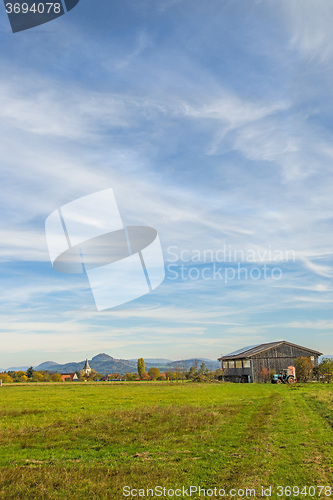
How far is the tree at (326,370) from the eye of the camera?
63.8 metres

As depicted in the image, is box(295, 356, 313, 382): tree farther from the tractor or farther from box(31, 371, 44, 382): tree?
box(31, 371, 44, 382): tree

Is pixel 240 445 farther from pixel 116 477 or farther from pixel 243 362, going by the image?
pixel 243 362

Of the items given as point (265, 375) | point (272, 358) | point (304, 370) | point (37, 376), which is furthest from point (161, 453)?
point (37, 376)

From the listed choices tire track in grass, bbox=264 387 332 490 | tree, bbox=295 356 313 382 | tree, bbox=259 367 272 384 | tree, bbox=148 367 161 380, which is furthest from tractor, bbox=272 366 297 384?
tree, bbox=148 367 161 380

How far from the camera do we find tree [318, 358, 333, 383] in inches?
2511

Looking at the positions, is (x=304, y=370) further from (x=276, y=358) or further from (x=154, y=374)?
(x=154, y=374)

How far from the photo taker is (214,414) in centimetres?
2022

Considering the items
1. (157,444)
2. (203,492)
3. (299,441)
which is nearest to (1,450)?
(157,444)

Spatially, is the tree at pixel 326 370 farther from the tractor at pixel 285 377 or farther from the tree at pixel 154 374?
the tree at pixel 154 374

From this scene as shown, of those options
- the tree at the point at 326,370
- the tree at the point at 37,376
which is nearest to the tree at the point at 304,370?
the tree at the point at 326,370

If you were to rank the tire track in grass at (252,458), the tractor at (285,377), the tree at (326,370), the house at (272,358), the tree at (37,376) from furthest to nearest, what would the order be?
the tree at (37,376), the house at (272,358), the tree at (326,370), the tractor at (285,377), the tire track in grass at (252,458)

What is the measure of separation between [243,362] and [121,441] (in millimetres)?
64732

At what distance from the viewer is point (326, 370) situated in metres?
64.6

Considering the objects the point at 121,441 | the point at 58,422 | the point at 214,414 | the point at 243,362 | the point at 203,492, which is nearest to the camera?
the point at 203,492
